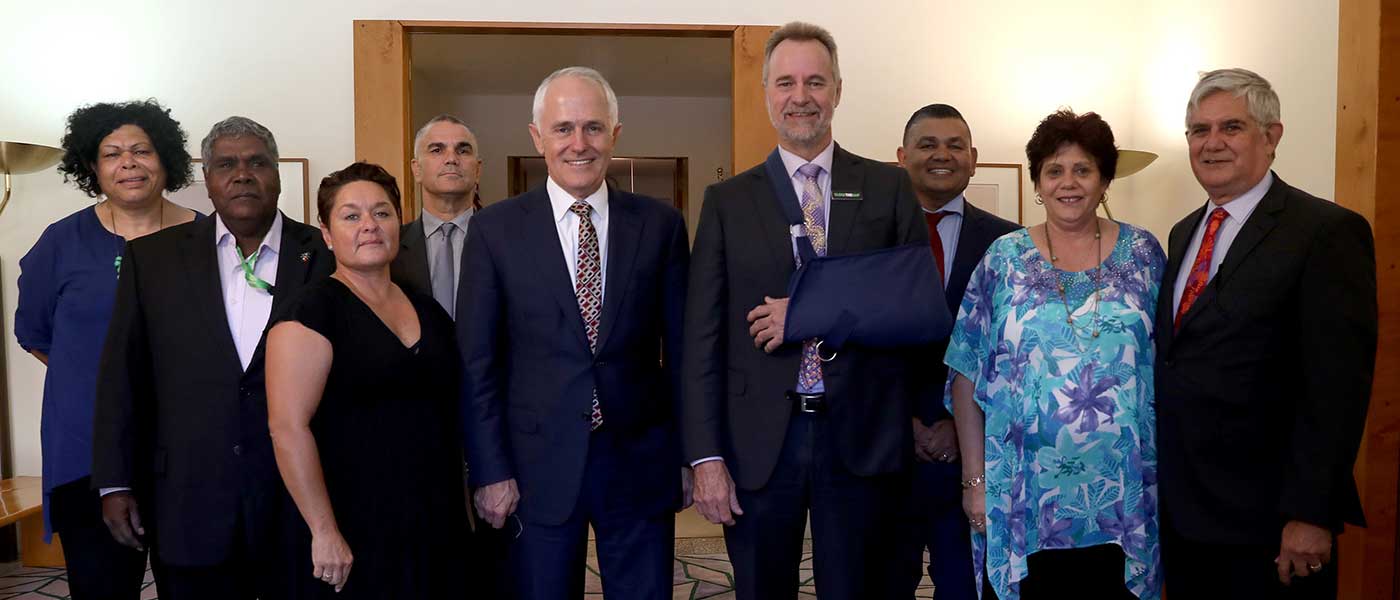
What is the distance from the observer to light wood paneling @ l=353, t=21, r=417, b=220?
4.80 metres

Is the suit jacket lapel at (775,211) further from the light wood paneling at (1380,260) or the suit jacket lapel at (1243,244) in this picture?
the light wood paneling at (1380,260)

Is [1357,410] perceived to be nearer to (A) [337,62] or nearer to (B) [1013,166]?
(B) [1013,166]

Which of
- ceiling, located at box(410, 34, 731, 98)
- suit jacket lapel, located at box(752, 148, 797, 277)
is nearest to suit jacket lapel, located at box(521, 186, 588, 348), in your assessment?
suit jacket lapel, located at box(752, 148, 797, 277)

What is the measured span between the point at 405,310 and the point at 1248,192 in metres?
2.03

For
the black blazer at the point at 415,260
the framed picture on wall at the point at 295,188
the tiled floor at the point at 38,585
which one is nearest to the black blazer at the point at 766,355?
the black blazer at the point at 415,260

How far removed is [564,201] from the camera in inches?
97.6

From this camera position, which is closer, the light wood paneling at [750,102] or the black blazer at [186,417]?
the black blazer at [186,417]

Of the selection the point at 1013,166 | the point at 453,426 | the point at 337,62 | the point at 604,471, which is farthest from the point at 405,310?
the point at 1013,166

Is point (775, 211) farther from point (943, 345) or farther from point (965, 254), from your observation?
point (965, 254)

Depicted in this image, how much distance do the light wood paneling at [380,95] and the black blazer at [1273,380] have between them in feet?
12.1

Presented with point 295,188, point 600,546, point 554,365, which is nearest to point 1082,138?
point 554,365

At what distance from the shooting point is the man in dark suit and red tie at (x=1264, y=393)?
6.96 ft

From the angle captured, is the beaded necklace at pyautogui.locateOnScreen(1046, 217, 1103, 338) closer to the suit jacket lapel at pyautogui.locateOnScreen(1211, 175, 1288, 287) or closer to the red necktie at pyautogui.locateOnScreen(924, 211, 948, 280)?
the suit jacket lapel at pyautogui.locateOnScreen(1211, 175, 1288, 287)

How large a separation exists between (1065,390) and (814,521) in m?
0.65
